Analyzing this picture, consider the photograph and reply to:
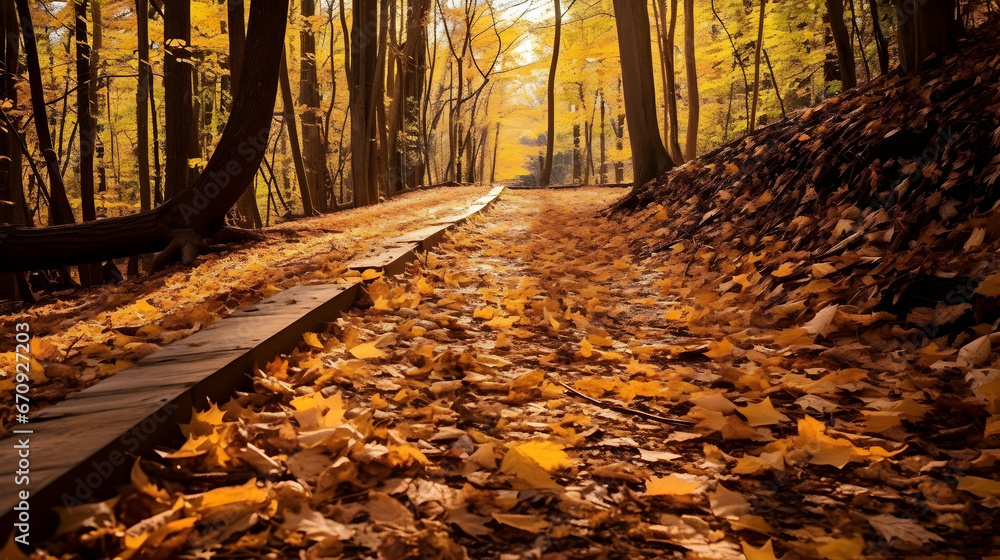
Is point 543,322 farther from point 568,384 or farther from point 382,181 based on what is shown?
point 382,181

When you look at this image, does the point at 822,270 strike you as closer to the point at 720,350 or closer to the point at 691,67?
the point at 720,350

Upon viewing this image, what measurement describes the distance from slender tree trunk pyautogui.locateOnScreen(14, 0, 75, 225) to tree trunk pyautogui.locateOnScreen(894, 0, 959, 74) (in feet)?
24.0

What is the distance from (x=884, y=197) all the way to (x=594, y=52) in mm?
16966

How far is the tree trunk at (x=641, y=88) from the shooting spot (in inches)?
297

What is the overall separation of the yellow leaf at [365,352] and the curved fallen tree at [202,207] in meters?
3.60

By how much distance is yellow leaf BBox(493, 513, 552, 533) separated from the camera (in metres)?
1.18

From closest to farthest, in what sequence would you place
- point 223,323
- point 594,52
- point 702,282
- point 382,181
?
point 223,323 → point 702,282 → point 382,181 → point 594,52

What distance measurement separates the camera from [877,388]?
1.83m

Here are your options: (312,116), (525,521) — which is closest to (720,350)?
(525,521)

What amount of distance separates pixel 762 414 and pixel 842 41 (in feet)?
15.5

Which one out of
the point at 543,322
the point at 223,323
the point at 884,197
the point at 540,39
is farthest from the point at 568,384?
the point at 540,39

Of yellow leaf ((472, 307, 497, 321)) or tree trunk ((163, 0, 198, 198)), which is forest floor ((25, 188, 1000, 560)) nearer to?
yellow leaf ((472, 307, 497, 321))

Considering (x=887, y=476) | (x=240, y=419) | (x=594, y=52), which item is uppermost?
(x=594, y=52)

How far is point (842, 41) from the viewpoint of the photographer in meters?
4.95
